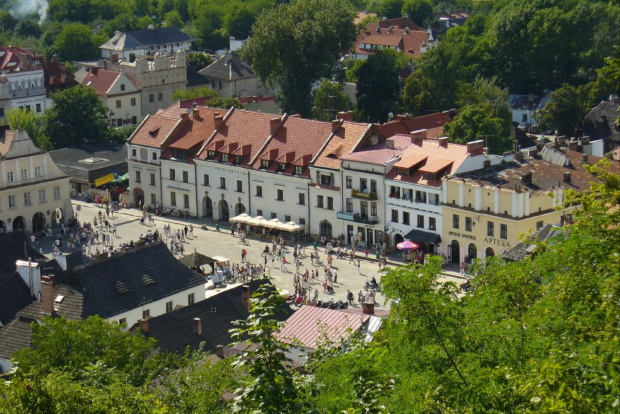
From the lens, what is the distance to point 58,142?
112m

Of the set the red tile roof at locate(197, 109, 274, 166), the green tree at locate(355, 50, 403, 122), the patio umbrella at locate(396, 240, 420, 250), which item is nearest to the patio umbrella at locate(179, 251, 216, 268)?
the patio umbrella at locate(396, 240, 420, 250)

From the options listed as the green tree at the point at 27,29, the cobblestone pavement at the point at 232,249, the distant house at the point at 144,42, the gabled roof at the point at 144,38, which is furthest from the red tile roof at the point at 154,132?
the green tree at the point at 27,29

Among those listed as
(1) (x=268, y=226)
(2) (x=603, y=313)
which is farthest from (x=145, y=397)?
(1) (x=268, y=226)

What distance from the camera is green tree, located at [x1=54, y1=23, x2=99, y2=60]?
161000 millimetres

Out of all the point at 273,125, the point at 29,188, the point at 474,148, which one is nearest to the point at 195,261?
the point at 474,148

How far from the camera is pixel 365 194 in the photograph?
279 ft

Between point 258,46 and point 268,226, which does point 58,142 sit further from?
point 268,226

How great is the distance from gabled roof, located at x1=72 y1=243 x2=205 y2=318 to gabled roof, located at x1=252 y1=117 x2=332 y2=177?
76.4ft

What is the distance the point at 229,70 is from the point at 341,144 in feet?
165

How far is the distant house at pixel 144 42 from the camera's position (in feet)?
537

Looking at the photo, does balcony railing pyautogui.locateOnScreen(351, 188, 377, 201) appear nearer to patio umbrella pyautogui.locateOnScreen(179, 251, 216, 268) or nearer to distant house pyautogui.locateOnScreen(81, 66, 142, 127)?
patio umbrella pyautogui.locateOnScreen(179, 251, 216, 268)

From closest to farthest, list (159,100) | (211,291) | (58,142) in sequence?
(211,291)
(58,142)
(159,100)

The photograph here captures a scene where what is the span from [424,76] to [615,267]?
9676 centimetres

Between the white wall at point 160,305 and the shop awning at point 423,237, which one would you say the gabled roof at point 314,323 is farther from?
the shop awning at point 423,237
